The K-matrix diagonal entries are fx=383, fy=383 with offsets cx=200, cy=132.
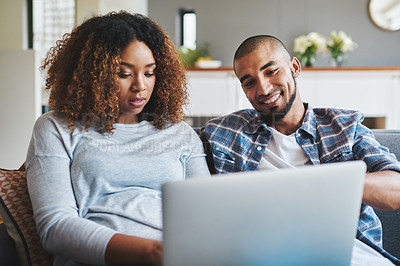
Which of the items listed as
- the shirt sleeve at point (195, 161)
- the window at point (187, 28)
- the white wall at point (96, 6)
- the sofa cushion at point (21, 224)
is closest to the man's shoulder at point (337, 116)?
the shirt sleeve at point (195, 161)

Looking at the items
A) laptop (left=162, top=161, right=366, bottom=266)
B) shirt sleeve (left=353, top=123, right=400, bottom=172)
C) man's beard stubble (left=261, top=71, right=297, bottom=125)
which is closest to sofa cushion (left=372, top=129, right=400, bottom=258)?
shirt sleeve (left=353, top=123, right=400, bottom=172)

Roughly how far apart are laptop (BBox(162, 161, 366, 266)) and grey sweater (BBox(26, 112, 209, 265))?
330 millimetres

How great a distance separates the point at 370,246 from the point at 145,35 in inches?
40.0

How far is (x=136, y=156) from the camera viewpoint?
118 centimetres

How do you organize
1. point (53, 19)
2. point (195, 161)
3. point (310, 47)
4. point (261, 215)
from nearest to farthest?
point (261, 215) → point (195, 161) → point (53, 19) → point (310, 47)

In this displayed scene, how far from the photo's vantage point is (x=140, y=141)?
123 cm

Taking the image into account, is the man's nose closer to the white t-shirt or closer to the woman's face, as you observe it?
the white t-shirt

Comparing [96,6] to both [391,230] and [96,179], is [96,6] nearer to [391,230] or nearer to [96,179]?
[96,179]

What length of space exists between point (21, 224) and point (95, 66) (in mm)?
523

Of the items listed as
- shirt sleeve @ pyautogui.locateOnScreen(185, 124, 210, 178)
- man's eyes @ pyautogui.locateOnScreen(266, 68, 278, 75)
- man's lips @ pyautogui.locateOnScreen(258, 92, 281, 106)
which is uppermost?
man's eyes @ pyautogui.locateOnScreen(266, 68, 278, 75)

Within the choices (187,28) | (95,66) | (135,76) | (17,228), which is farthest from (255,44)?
(187,28)

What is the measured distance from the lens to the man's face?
4.77 ft

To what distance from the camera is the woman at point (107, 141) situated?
3.21ft

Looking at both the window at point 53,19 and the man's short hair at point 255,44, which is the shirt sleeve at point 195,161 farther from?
the window at point 53,19
